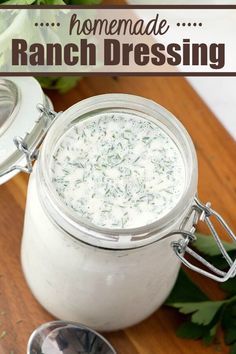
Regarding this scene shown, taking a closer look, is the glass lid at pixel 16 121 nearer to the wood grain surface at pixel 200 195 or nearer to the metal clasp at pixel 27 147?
the metal clasp at pixel 27 147

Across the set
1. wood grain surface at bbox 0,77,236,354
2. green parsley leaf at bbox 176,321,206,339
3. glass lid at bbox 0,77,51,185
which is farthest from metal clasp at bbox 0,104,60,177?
green parsley leaf at bbox 176,321,206,339

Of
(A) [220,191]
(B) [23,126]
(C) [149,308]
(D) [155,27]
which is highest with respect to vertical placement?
(D) [155,27]

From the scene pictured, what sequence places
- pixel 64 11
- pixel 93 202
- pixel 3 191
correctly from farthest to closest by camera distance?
pixel 3 191
pixel 64 11
pixel 93 202

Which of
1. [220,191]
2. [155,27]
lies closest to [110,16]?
[155,27]

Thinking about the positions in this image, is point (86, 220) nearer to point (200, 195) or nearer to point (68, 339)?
point (68, 339)

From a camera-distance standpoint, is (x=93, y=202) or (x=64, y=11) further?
(x=64, y=11)

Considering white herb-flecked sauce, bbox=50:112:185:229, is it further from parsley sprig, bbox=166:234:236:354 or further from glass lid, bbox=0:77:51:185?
parsley sprig, bbox=166:234:236:354

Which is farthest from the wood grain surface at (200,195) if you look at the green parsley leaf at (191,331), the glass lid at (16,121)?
the glass lid at (16,121)

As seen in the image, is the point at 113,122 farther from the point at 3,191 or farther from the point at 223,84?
the point at 223,84
